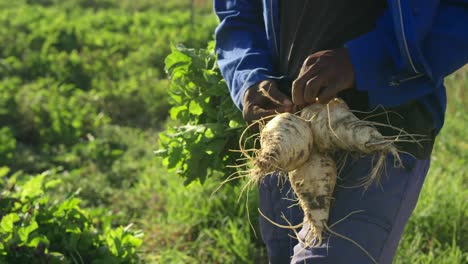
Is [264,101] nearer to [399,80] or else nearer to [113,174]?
[399,80]

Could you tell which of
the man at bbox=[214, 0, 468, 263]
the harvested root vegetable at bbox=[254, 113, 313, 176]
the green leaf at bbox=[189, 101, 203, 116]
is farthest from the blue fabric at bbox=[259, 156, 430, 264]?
the green leaf at bbox=[189, 101, 203, 116]

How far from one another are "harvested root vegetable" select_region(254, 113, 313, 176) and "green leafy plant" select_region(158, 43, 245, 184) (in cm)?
65

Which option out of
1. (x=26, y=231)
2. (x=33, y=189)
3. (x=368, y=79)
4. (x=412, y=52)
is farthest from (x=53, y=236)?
(x=412, y=52)

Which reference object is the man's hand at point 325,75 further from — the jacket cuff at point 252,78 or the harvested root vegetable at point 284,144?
the jacket cuff at point 252,78

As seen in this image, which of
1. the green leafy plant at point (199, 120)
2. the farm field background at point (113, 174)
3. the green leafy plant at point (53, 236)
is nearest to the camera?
the green leafy plant at point (199, 120)

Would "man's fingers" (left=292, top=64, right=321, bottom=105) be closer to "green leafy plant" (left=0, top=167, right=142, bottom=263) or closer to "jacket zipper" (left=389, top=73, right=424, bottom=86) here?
"jacket zipper" (left=389, top=73, right=424, bottom=86)

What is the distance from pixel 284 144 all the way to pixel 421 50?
0.49 m

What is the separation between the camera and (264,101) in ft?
7.83

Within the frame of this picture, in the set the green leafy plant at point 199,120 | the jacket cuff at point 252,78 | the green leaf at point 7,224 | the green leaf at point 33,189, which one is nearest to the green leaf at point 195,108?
the green leafy plant at point 199,120

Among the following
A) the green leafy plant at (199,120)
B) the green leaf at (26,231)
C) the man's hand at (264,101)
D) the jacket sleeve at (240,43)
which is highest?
the jacket sleeve at (240,43)

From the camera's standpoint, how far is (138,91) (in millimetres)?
8422

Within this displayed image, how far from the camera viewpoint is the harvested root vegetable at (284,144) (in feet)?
7.20

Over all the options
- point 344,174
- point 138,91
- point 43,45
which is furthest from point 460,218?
point 43,45

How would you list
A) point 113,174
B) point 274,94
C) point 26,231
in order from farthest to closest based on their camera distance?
point 113,174, point 26,231, point 274,94
